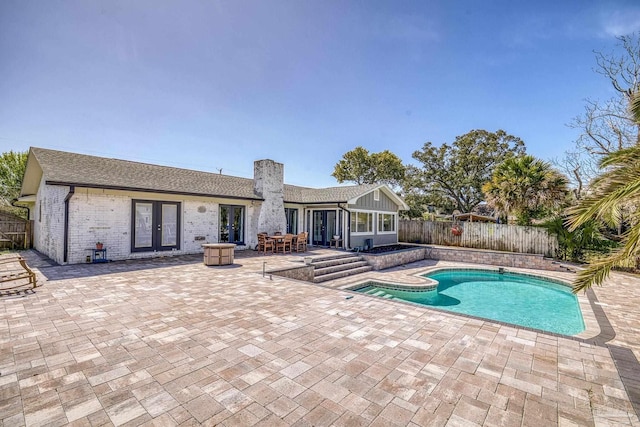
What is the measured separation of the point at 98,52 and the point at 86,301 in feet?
27.8

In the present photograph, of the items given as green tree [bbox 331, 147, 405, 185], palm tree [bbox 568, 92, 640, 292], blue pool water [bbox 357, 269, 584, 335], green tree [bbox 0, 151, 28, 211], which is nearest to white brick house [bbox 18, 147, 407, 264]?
blue pool water [bbox 357, 269, 584, 335]

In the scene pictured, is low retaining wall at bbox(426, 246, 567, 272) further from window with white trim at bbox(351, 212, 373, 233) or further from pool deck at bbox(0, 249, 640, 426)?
pool deck at bbox(0, 249, 640, 426)

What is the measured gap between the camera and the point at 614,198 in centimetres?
333

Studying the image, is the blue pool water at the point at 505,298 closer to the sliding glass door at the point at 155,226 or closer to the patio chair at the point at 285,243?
the patio chair at the point at 285,243

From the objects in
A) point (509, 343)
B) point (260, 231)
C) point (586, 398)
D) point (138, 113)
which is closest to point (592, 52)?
point (509, 343)

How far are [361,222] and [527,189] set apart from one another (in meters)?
8.83

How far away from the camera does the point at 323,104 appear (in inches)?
586

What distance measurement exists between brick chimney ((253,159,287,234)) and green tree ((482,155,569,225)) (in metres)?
11.9

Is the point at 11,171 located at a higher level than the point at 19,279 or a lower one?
higher

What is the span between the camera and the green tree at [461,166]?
1060 inches

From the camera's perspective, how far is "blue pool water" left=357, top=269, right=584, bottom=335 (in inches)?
303

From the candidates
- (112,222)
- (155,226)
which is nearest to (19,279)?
(112,222)

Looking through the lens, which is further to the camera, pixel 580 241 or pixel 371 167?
pixel 371 167

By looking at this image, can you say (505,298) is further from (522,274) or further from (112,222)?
(112,222)
